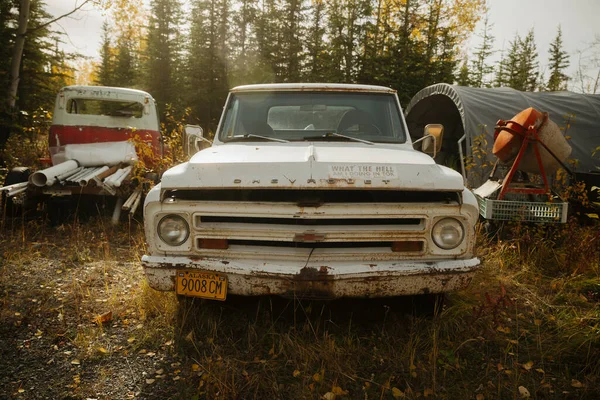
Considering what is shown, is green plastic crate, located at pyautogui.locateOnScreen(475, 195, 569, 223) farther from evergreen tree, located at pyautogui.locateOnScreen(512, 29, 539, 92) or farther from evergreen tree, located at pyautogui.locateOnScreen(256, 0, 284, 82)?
evergreen tree, located at pyautogui.locateOnScreen(512, 29, 539, 92)

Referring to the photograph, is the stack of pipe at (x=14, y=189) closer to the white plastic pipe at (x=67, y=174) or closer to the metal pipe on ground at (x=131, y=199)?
the white plastic pipe at (x=67, y=174)

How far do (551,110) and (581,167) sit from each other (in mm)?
1438

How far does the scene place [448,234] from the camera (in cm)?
263

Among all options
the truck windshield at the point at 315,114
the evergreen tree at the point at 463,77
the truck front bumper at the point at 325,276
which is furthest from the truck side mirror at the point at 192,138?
the evergreen tree at the point at 463,77

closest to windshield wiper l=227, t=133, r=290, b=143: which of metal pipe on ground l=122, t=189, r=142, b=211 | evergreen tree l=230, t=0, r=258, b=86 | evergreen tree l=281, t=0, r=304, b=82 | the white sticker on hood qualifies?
the white sticker on hood

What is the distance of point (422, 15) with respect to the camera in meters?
18.3

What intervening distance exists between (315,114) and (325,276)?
1.95 metres

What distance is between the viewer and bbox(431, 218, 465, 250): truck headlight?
2.62 meters

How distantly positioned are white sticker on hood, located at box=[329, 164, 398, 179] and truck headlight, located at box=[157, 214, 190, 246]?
3.27 ft

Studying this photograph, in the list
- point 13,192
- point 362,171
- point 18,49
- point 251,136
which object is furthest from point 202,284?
point 18,49

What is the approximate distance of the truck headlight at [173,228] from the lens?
2.63m

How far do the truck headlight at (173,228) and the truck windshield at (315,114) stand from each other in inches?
50.9

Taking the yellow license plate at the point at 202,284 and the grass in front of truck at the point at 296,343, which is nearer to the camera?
the grass in front of truck at the point at 296,343

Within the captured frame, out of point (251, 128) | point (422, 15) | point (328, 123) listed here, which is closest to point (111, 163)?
point (251, 128)
